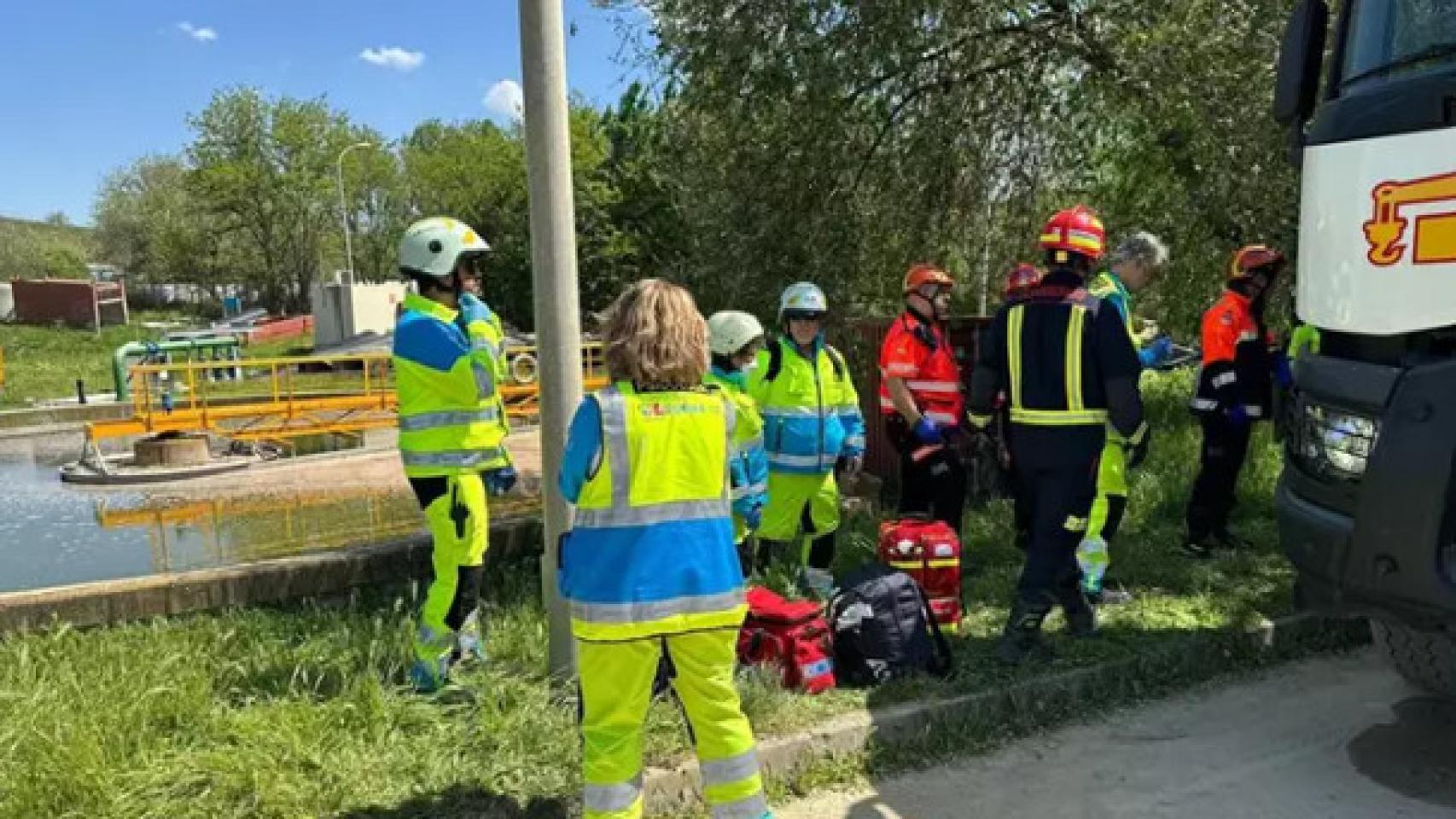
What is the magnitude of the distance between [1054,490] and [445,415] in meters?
2.60

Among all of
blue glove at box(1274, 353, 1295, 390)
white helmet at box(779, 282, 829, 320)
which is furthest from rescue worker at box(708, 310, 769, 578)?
blue glove at box(1274, 353, 1295, 390)

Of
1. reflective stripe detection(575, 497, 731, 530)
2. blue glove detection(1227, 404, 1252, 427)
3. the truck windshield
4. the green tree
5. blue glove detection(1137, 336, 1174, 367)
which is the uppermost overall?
the green tree

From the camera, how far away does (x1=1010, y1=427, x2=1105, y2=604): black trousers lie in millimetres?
4688

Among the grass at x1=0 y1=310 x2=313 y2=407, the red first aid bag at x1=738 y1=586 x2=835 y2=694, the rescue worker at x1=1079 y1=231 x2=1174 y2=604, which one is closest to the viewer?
the red first aid bag at x1=738 y1=586 x2=835 y2=694

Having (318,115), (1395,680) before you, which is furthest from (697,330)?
(318,115)

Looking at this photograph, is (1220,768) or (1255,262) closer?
(1220,768)

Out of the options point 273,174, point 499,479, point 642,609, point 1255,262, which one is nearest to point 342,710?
point 499,479

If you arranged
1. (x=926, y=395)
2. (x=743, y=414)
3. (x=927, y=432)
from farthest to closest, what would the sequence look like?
(x=926, y=395), (x=927, y=432), (x=743, y=414)

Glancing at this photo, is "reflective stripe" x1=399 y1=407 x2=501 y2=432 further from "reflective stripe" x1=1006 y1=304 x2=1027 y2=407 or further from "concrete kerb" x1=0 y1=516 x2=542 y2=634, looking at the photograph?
"reflective stripe" x1=1006 y1=304 x2=1027 y2=407

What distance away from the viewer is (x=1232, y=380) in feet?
21.2

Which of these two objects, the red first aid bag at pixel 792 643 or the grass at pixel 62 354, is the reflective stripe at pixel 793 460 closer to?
the red first aid bag at pixel 792 643

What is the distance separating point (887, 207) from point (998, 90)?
132 cm

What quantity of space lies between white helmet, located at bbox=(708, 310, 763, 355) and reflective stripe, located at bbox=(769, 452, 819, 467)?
67 cm

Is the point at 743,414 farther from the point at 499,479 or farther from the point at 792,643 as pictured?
the point at 499,479
